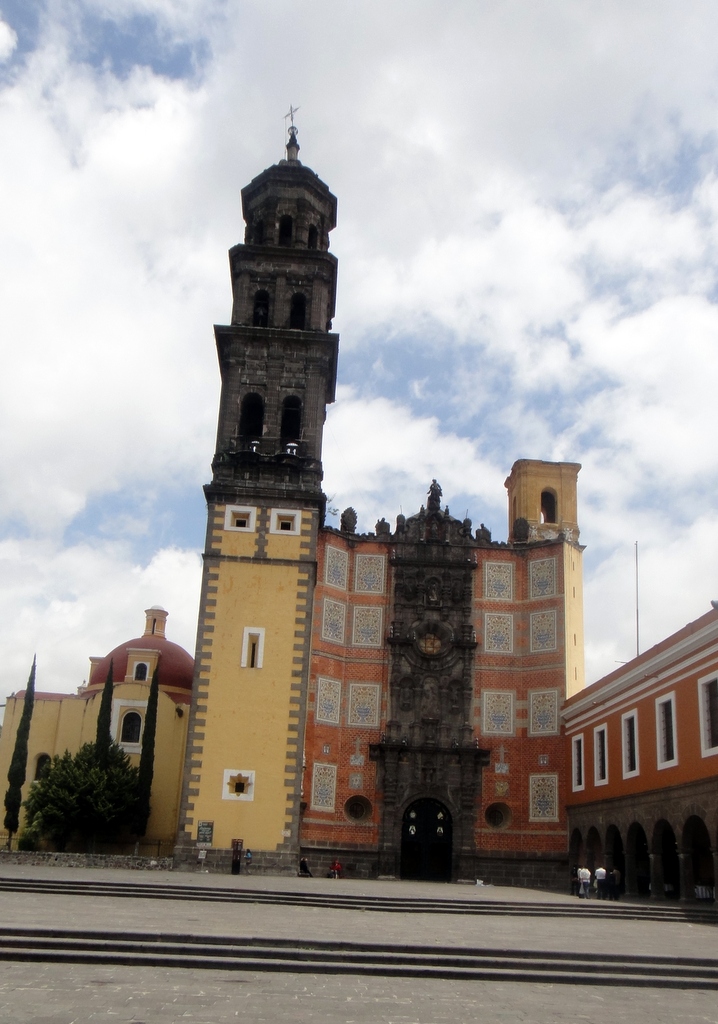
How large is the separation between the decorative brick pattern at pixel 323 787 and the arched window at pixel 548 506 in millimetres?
13354

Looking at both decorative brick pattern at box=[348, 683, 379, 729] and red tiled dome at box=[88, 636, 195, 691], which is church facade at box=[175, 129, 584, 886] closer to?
decorative brick pattern at box=[348, 683, 379, 729]

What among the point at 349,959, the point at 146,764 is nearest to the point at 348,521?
the point at 146,764

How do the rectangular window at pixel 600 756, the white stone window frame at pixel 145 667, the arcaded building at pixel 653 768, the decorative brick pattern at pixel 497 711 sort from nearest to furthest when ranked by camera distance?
1. the arcaded building at pixel 653 768
2. the rectangular window at pixel 600 756
3. the decorative brick pattern at pixel 497 711
4. the white stone window frame at pixel 145 667

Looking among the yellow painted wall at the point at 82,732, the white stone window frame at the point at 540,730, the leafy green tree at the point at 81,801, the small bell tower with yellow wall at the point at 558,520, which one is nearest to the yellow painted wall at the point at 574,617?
the small bell tower with yellow wall at the point at 558,520

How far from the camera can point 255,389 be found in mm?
35281

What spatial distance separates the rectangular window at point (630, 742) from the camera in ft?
93.5

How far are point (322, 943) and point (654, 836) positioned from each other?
15.3 metres

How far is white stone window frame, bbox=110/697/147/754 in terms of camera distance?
133ft

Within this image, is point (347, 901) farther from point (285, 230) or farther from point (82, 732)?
point (285, 230)

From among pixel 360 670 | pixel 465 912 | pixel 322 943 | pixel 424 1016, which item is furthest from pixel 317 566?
pixel 424 1016

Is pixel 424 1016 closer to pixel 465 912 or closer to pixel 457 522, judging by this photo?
pixel 465 912

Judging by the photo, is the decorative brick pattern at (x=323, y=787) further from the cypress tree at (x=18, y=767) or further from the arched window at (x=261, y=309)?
the arched window at (x=261, y=309)

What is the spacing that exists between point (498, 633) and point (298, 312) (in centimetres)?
1359

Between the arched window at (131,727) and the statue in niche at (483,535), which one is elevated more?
the statue in niche at (483,535)
